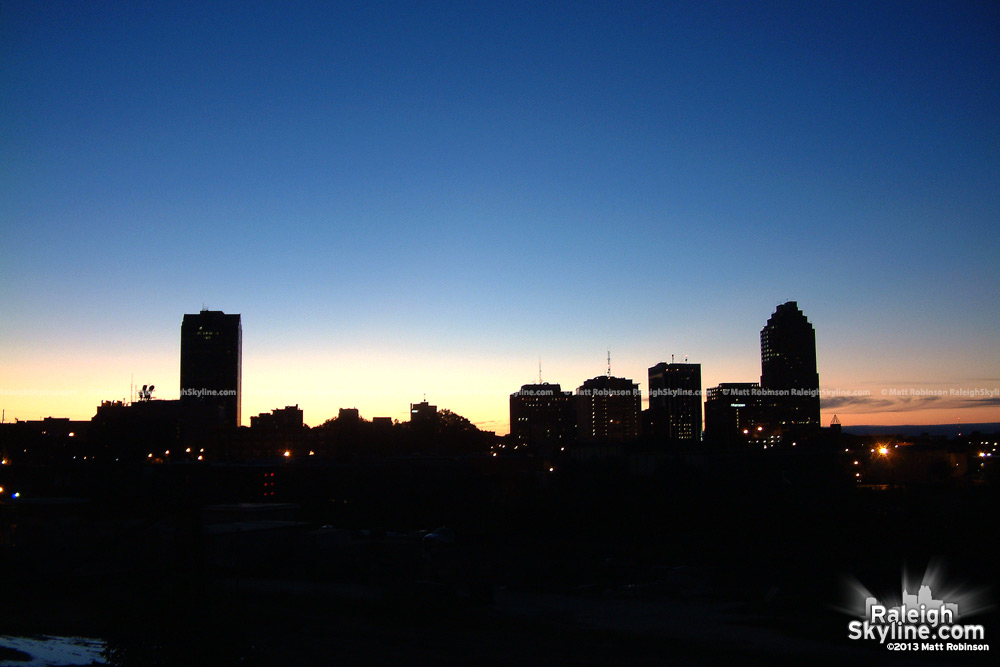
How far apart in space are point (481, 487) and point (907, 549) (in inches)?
1360

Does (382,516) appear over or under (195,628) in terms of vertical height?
under

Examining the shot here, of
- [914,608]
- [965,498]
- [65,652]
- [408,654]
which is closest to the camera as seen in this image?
[65,652]

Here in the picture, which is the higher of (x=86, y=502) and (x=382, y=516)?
(x=86, y=502)

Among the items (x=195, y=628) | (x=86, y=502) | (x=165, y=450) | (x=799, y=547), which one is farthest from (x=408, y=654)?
(x=165, y=450)

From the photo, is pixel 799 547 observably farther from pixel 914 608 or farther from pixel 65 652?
pixel 65 652

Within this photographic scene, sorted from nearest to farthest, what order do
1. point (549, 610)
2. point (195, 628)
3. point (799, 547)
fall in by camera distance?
point (195, 628), point (549, 610), point (799, 547)

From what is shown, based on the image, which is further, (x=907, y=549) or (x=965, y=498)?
(x=965, y=498)

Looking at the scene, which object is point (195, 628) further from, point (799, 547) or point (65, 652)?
A: point (799, 547)

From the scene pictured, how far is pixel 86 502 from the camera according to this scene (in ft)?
111

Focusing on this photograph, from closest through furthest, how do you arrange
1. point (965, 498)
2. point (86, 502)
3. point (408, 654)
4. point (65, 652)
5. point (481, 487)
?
point (65, 652) < point (408, 654) < point (86, 502) < point (965, 498) < point (481, 487)

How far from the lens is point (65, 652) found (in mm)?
17172

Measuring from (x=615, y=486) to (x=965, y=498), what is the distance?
2143cm

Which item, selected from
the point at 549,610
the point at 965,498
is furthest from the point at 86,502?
the point at 965,498

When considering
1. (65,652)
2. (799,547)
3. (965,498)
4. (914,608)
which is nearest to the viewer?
(65,652)
